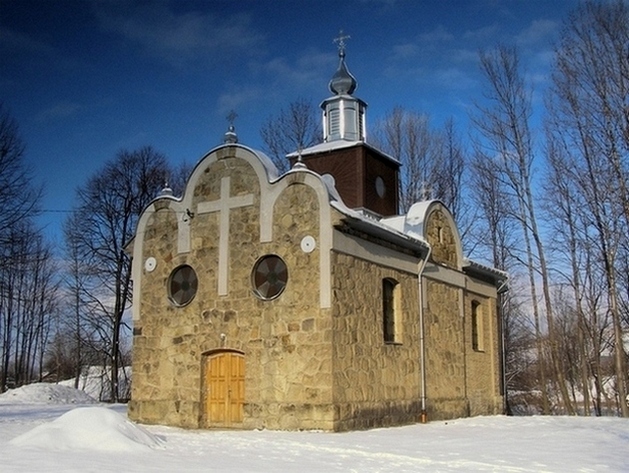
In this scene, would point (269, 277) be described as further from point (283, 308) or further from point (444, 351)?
point (444, 351)

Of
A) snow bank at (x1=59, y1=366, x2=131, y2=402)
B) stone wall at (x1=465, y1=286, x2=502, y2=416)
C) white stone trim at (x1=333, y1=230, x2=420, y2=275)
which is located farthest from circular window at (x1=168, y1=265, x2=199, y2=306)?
snow bank at (x1=59, y1=366, x2=131, y2=402)

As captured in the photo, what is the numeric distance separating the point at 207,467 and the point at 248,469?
49cm

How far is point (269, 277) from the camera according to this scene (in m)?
15.4

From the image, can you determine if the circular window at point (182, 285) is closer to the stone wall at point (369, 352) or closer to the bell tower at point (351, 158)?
the stone wall at point (369, 352)

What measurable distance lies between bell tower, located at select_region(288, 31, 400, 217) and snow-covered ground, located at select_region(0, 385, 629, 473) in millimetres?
7707

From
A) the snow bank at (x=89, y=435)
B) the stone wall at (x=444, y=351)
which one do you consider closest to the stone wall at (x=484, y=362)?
the stone wall at (x=444, y=351)

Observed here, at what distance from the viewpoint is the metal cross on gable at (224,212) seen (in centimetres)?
1591

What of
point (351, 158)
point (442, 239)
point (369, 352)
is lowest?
point (369, 352)

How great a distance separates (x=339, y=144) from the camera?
800 inches

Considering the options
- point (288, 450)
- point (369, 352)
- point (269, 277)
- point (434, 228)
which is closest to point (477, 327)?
point (434, 228)

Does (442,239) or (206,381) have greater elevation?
(442,239)

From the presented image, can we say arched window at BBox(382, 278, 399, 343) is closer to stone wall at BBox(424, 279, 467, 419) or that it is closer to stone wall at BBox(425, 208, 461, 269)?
stone wall at BBox(424, 279, 467, 419)

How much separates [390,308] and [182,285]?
4778 mm

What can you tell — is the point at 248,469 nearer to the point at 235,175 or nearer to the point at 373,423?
the point at 373,423
